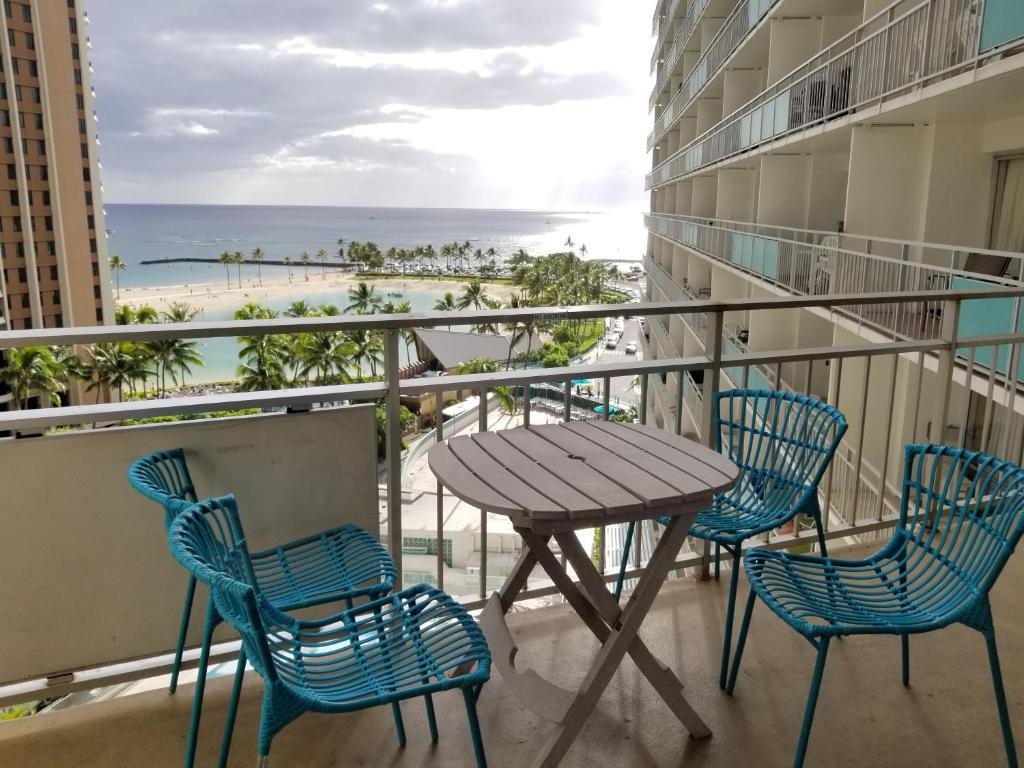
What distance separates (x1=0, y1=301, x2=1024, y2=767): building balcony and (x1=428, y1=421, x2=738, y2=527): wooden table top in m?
0.37

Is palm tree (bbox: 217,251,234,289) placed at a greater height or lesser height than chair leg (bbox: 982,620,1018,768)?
lesser

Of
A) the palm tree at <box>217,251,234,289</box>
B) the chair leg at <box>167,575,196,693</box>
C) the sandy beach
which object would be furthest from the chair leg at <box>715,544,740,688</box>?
the palm tree at <box>217,251,234,289</box>

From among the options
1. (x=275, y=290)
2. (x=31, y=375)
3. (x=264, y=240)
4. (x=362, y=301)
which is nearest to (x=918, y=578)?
(x=31, y=375)

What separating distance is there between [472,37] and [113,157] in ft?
246

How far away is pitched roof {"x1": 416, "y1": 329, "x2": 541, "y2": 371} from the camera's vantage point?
60588 millimetres

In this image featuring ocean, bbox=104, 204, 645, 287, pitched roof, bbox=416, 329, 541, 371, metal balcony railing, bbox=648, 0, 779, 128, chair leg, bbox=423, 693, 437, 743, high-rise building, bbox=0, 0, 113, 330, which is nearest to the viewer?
chair leg, bbox=423, 693, 437, 743

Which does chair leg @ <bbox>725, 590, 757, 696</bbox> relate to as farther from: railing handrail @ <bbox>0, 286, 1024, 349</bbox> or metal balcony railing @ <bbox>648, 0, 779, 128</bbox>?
metal balcony railing @ <bbox>648, 0, 779, 128</bbox>

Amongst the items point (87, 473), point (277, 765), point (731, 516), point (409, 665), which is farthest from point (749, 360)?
point (87, 473)

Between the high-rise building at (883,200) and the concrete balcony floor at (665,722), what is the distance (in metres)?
1.02

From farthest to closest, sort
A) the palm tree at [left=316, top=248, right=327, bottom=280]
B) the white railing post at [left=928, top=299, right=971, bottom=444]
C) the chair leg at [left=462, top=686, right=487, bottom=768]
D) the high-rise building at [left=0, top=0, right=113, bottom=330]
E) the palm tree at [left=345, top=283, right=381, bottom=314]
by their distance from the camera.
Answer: the palm tree at [left=316, top=248, right=327, bottom=280] → the palm tree at [left=345, top=283, right=381, bottom=314] → the high-rise building at [left=0, top=0, right=113, bottom=330] → the white railing post at [left=928, top=299, right=971, bottom=444] → the chair leg at [left=462, top=686, right=487, bottom=768]

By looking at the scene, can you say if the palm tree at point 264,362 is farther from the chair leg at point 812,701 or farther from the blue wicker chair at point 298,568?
the chair leg at point 812,701

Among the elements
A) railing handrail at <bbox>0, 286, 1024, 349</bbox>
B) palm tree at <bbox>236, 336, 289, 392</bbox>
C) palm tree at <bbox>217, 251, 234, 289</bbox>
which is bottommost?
palm tree at <bbox>236, 336, 289, 392</bbox>

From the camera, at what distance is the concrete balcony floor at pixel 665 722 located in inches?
93.4

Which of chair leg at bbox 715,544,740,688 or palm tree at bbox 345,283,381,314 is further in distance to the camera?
palm tree at bbox 345,283,381,314
